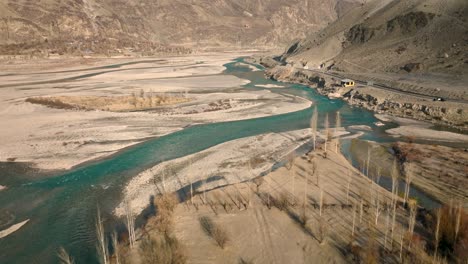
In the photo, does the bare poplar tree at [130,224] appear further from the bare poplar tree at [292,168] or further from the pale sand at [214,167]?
the bare poplar tree at [292,168]

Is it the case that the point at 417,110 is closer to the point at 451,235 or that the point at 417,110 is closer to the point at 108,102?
the point at 451,235

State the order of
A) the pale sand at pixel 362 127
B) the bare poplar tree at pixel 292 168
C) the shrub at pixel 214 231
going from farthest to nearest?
the pale sand at pixel 362 127, the bare poplar tree at pixel 292 168, the shrub at pixel 214 231

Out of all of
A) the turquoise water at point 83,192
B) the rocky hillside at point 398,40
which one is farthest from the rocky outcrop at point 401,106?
the rocky hillside at point 398,40

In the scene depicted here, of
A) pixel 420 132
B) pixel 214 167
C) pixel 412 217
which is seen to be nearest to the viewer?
pixel 412 217

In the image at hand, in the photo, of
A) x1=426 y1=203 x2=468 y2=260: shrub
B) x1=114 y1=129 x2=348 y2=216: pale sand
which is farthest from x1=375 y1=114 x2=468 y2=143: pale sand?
x1=426 y1=203 x2=468 y2=260: shrub

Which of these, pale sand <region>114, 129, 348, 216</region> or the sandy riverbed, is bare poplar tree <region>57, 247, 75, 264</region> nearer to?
pale sand <region>114, 129, 348, 216</region>

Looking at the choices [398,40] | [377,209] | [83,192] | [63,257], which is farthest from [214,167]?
[398,40]
